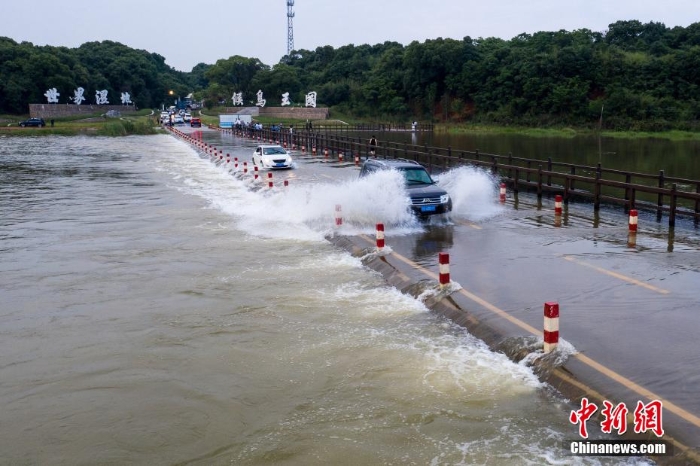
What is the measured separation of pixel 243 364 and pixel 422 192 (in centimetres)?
1054

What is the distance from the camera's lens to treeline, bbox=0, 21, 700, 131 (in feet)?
283

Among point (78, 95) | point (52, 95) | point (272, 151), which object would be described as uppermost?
point (78, 95)

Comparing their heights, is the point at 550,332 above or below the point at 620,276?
above

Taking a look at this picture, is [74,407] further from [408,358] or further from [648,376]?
[648,376]

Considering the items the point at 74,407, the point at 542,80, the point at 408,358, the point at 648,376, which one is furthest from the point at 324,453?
the point at 542,80

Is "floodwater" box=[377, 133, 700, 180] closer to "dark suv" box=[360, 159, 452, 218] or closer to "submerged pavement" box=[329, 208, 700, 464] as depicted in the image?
"dark suv" box=[360, 159, 452, 218]

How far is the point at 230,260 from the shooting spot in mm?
15664

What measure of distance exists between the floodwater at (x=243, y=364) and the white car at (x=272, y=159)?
58.1 feet

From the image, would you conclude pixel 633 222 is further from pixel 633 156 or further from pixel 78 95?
pixel 78 95

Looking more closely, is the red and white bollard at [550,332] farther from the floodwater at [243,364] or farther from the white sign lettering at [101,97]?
the white sign lettering at [101,97]

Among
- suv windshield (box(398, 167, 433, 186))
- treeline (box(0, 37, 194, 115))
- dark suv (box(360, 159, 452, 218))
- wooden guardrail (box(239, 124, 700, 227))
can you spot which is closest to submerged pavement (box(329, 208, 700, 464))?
dark suv (box(360, 159, 452, 218))

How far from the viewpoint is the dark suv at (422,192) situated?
1872 cm

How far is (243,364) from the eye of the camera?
937cm

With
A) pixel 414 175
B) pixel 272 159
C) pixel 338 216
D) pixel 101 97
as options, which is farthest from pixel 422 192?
pixel 101 97
